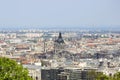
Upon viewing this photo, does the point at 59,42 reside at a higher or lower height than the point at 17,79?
lower

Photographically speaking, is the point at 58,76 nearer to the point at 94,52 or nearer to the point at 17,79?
the point at 17,79

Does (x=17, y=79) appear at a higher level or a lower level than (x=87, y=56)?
higher

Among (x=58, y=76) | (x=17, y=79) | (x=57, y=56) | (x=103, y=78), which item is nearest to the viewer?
(x=17, y=79)

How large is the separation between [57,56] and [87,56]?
22.0 meters

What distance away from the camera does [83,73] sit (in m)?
52.2

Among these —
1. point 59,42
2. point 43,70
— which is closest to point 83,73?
point 43,70

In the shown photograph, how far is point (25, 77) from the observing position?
17.7 m

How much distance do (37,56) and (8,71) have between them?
80685 millimetres

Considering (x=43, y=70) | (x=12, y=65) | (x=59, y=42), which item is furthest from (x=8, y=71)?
(x=59, y=42)

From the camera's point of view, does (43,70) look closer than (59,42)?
Yes

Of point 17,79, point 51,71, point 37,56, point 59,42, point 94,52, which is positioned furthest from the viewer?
point 94,52

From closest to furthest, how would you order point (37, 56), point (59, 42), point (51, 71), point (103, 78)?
point (103, 78) < point (51, 71) < point (59, 42) < point (37, 56)

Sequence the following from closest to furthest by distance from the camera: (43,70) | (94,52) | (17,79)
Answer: (17,79), (43,70), (94,52)

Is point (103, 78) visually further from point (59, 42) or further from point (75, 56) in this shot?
point (75, 56)
